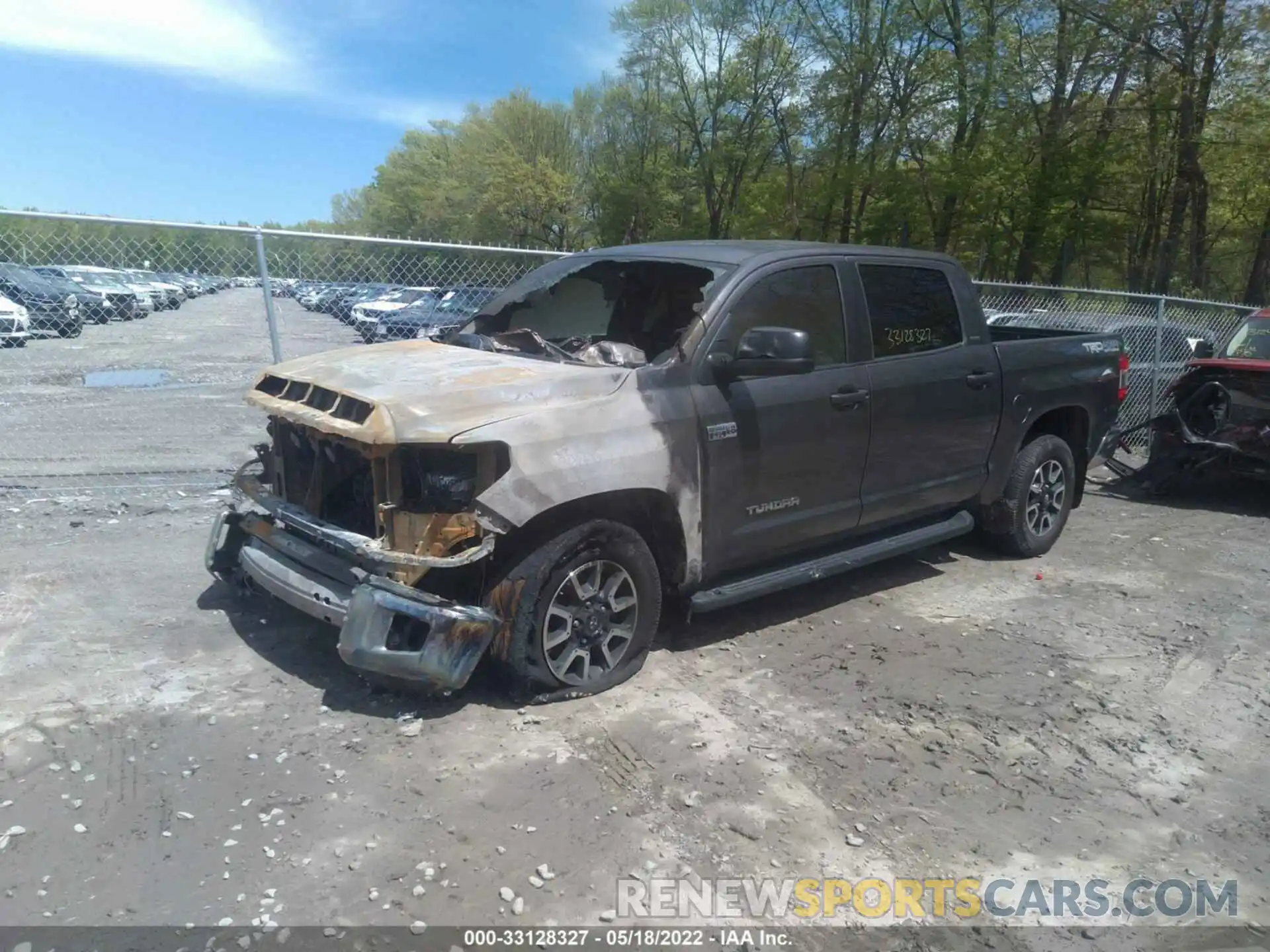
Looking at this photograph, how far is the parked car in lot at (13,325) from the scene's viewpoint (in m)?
6.31

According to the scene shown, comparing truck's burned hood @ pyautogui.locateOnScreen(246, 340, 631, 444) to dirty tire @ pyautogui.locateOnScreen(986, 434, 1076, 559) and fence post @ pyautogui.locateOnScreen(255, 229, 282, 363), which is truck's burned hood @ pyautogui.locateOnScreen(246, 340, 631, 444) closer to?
fence post @ pyautogui.locateOnScreen(255, 229, 282, 363)

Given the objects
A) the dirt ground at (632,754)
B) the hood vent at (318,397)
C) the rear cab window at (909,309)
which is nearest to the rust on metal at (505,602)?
the dirt ground at (632,754)

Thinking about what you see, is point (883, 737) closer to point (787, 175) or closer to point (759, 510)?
point (759, 510)

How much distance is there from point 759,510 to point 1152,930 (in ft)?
7.41

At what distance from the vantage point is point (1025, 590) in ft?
18.4

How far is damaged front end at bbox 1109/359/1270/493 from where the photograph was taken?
7.48 meters

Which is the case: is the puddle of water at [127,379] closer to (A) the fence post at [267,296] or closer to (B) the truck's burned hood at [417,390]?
(A) the fence post at [267,296]

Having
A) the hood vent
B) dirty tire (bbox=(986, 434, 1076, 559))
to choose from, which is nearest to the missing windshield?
the hood vent

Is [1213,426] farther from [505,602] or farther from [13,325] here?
[13,325]

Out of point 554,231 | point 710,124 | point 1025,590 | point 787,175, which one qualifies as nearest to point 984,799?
point 1025,590

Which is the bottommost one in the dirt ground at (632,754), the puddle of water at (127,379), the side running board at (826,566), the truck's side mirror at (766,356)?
the dirt ground at (632,754)

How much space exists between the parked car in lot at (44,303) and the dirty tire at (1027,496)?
21.2ft

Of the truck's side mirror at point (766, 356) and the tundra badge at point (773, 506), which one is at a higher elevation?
the truck's side mirror at point (766, 356)

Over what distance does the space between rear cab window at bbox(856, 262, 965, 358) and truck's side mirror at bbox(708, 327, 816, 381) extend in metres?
0.96
